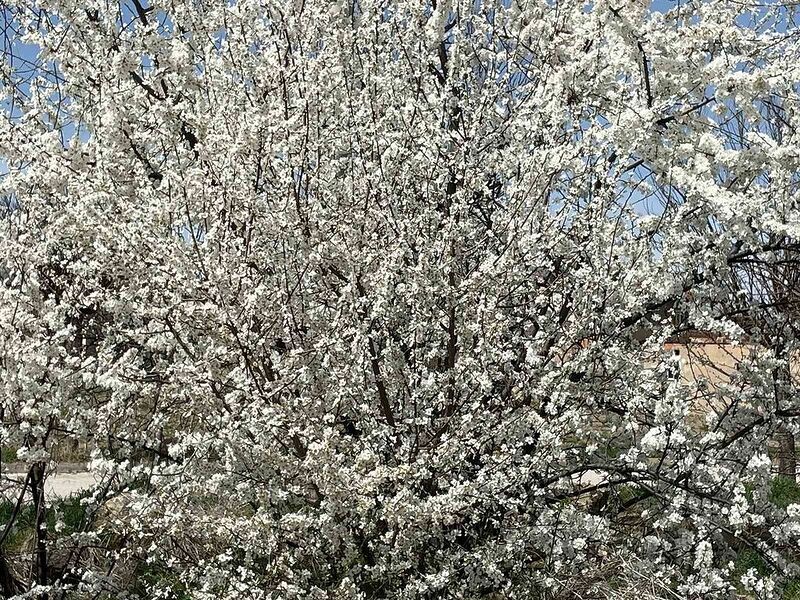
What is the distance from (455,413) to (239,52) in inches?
89.9

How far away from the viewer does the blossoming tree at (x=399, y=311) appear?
13.2ft

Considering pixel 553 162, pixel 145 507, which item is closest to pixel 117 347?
pixel 145 507

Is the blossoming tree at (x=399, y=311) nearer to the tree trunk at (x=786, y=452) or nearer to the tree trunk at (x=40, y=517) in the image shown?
the tree trunk at (x=40, y=517)

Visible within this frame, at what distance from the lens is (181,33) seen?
5.29 metres

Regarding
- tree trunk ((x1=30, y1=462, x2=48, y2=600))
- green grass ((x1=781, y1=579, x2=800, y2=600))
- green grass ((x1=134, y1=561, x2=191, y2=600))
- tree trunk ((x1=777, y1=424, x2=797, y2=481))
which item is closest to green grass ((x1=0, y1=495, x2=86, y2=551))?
green grass ((x1=134, y1=561, x2=191, y2=600))

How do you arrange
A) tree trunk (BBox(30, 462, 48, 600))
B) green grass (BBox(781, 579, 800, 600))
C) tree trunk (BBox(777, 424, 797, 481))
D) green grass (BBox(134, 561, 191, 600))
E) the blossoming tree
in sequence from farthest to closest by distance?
1. tree trunk (BBox(777, 424, 797, 481))
2. green grass (BBox(781, 579, 800, 600))
3. green grass (BBox(134, 561, 191, 600))
4. tree trunk (BBox(30, 462, 48, 600))
5. the blossoming tree

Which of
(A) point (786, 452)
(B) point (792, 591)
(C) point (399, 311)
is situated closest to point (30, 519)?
(C) point (399, 311)

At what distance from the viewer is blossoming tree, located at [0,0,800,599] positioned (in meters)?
4.03

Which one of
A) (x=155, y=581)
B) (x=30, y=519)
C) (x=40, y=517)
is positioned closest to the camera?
(x=40, y=517)

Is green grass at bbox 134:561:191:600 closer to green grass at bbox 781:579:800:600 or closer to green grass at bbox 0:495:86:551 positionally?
green grass at bbox 0:495:86:551

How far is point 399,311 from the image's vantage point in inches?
172

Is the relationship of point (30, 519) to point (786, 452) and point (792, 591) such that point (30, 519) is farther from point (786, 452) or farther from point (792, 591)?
point (786, 452)

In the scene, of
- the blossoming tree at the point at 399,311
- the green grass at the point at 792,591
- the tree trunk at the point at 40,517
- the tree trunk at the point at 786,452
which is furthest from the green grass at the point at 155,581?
the tree trunk at the point at 786,452

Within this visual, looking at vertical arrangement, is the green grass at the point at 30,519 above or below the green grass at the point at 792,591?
above
